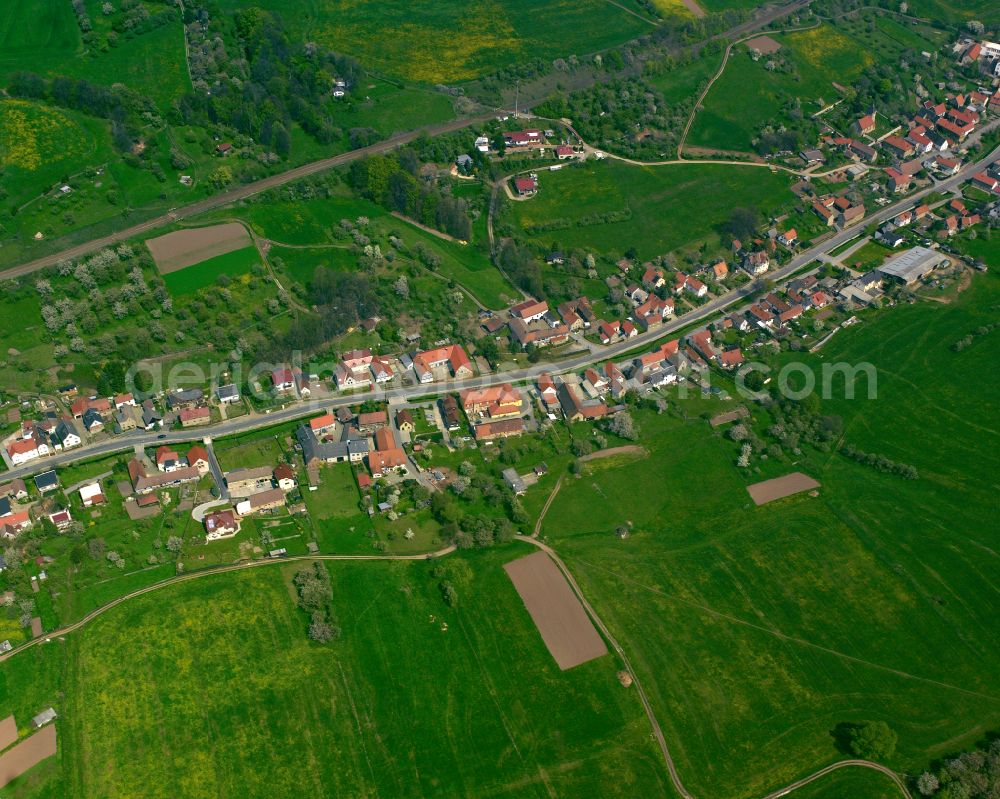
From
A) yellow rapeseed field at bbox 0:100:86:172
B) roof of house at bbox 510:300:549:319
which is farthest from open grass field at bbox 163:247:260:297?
roof of house at bbox 510:300:549:319

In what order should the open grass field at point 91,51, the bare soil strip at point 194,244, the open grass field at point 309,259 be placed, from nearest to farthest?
the bare soil strip at point 194,244 < the open grass field at point 309,259 < the open grass field at point 91,51

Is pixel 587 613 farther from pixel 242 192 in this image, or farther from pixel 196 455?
pixel 242 192

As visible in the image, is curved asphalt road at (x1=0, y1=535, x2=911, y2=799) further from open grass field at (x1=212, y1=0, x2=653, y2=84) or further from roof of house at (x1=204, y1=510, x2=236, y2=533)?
open grass field at (x1=212, y1=0, x2=653, y2=84)

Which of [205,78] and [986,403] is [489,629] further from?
[205,78]

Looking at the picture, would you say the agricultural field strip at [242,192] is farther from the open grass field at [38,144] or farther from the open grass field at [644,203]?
the open grass field at [644,203]

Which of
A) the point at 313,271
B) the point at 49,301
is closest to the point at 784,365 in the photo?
the point at 313,271

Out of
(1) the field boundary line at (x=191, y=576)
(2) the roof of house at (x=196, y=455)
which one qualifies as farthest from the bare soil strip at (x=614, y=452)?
(2) the roof of house at (x=196, y=455)

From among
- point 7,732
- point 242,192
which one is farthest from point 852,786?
point 242,192
